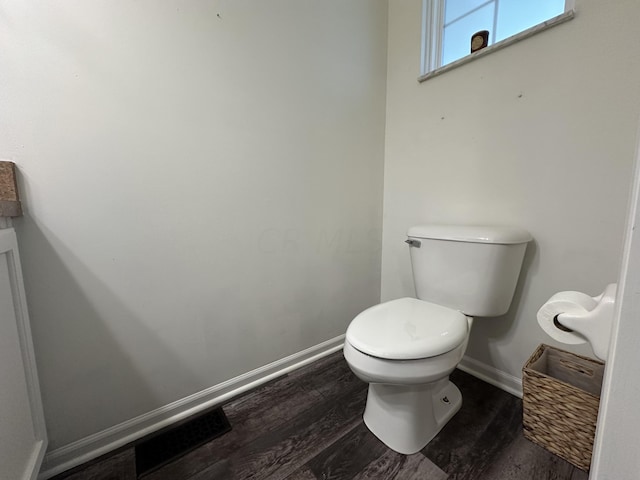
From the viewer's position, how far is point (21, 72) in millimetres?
699

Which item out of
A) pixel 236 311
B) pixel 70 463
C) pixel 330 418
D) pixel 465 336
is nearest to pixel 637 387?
pixel 465 336

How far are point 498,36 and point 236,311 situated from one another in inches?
65.3

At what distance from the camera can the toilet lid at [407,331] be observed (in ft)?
2.54

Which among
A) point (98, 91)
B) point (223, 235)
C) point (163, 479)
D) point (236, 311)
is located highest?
point (98, 91)

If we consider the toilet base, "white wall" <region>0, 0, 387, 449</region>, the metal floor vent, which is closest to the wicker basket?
the toilet base

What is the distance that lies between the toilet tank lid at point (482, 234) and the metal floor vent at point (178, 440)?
1.13 m

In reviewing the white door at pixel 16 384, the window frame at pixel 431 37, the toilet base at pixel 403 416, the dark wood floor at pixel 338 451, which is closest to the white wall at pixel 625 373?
the toilet base at pixel 403 416

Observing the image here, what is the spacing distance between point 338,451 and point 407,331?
481 mm

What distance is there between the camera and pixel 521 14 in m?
1.07

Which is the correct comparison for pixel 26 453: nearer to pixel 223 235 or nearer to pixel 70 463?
pixel 70 463

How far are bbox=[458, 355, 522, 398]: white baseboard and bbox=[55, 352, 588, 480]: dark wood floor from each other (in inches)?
2.0

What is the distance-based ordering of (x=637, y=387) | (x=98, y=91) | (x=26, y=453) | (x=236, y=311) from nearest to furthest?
(x=637, y=387) < (x=26, y=453) < (x=98, y=91) < (x=236, y=311)

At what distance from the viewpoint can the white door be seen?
578 millimetres

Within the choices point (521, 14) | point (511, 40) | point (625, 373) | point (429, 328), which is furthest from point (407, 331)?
point (521, 14)
